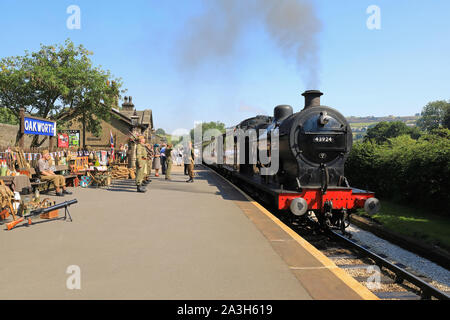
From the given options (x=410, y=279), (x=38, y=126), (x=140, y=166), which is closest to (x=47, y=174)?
(x=38, y=126)

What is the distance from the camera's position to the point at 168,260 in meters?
4.11

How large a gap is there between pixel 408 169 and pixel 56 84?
23.1 meters

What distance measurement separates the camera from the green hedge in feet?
30.0

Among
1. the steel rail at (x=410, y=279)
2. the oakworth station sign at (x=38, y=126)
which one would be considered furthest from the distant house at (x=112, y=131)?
the steel rail at (x=410, y=279)

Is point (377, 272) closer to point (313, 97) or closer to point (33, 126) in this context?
point (313, 97)

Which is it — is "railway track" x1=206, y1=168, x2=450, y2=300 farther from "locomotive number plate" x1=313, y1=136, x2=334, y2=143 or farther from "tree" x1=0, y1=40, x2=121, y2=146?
"tree" x1=0, y1=40, x2=121, y2=146

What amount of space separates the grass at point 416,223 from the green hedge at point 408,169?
409 millimetres

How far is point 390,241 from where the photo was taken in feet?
28.2

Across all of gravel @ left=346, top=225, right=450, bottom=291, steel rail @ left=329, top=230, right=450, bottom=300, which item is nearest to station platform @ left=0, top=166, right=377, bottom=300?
steel rail @ left=329, top=230, right=450, bottom=300

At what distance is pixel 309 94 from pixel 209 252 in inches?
187

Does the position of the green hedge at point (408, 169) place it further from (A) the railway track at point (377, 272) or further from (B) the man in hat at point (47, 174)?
(B) the man in hat at point (47, 174)

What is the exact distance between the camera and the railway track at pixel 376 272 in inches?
180

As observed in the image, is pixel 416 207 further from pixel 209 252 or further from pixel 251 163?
pixel 209 252
